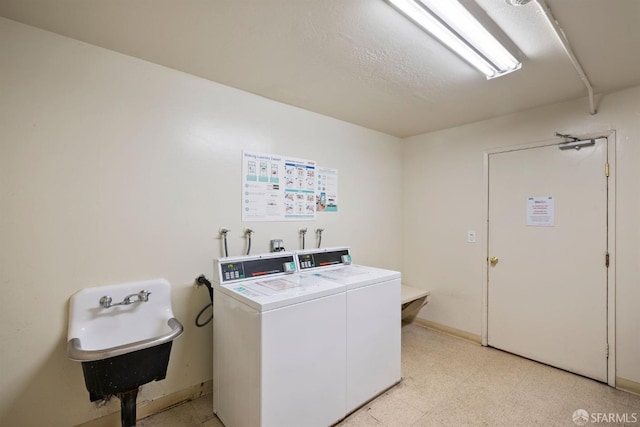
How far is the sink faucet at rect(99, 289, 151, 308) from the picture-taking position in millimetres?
1703

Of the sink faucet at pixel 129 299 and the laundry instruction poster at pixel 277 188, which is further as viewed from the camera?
the laundry instruction poster at pixel 277 188

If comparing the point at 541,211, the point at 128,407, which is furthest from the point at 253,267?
the point at 541,211

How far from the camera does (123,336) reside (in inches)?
68.9

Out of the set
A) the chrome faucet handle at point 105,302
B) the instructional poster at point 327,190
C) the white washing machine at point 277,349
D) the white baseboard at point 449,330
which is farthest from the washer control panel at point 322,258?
the white baseboard at point 449,330

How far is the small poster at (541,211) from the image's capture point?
2574mm

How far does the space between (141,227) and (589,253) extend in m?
3.49

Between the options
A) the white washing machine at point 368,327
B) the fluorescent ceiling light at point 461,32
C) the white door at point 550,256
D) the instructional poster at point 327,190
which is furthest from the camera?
the instructional poster at point 327,190

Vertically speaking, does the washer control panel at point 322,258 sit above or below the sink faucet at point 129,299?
above

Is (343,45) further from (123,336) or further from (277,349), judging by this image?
(123,336)

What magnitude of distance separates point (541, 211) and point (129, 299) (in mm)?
3398

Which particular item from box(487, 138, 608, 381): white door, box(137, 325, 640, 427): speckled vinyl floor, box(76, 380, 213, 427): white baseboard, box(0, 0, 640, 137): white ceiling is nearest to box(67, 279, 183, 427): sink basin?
box(76, 380, 213, 427): white baseboard

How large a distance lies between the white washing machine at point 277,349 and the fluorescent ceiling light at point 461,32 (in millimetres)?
1596

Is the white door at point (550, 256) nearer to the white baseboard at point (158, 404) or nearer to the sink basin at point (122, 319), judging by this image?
the white baseboard at point (158, 404)

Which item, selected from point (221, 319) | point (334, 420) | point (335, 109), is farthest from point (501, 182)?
point (221, 319)
